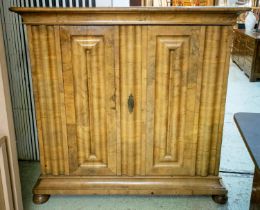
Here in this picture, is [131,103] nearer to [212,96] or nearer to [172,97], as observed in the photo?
[172,97]

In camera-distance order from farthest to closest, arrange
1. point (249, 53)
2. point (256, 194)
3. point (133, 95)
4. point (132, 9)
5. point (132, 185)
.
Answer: point (249, 53)
point (132, 185)
point (133, 95)
point (132, 9)
point (256, 194)

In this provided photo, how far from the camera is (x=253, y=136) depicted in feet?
3.40

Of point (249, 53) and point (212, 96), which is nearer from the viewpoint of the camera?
point (212, 96)

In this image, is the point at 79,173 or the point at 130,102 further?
the point at 79,173

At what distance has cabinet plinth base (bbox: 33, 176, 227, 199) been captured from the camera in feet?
5.92

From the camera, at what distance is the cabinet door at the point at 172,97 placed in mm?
1594

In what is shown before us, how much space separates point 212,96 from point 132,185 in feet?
2.22

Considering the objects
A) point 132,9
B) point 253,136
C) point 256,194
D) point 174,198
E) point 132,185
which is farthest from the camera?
point 174,198

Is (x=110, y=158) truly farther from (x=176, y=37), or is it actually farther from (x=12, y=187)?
(x=176, y=37)

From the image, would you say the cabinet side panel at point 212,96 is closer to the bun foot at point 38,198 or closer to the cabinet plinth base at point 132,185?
the cabinet plinth base at point 132,185

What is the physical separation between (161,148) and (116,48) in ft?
2.00

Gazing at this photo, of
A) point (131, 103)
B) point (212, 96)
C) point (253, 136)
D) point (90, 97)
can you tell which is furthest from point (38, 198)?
point (253, 136)

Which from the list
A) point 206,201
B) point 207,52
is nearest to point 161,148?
point 206,201

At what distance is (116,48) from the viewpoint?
1.60 m
